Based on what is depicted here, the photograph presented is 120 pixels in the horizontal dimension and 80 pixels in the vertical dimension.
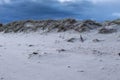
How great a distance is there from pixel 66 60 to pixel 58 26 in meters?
7.79

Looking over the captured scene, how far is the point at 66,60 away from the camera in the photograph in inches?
405

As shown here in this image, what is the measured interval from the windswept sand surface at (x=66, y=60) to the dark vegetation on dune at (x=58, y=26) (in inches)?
80.9

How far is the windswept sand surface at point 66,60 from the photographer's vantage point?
8703 millimetres

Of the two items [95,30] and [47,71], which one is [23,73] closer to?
[47,71]

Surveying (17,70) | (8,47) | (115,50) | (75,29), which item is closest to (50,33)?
(75,29)

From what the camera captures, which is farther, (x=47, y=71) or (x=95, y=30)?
(x=95, y=30)

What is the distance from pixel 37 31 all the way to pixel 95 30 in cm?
433

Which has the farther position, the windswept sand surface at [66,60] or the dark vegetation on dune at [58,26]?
the dark vegetation on dune at [58,26]

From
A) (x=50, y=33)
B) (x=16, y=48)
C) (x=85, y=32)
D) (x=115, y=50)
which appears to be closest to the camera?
(x=115, y=50)

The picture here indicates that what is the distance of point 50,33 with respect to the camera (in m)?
17.2

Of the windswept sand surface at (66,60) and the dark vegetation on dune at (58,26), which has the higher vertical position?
the dark vegetation on dune at (58,26)

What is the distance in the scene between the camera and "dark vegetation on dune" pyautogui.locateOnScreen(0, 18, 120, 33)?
54.2 ft

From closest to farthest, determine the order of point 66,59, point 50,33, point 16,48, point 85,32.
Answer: point 66,59
point 16,48
point 85,32
point 50,33

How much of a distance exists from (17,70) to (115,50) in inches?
175
